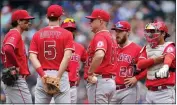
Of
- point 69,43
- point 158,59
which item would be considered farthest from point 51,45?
point 158,59

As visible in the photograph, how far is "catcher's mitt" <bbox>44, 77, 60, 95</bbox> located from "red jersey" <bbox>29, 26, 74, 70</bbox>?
0.23 m

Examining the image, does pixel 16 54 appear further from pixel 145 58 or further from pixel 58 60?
pixel 145 58

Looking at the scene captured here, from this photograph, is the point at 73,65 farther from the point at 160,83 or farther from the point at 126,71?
the point at 160,83

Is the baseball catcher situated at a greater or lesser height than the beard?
lesser

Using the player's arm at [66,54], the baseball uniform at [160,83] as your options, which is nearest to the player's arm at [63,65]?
the player's arm at [66,54]

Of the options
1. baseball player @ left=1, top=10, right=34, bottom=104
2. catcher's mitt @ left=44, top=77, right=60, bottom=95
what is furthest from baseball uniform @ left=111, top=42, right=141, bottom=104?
catcher's mitt @ left=44, top=77, right=60, bottom=95

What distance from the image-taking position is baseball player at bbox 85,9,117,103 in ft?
31.9

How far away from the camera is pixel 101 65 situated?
9.89 metres

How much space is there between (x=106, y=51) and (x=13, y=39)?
4.59 feet

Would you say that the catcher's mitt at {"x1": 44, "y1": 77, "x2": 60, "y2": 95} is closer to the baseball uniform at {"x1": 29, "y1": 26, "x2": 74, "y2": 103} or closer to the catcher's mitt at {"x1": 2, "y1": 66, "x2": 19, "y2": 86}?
the baseball uniform at {"x1": 29, "y1": 26, "x2": 74, "y2": 103}

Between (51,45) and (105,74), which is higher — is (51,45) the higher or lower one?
the higher one

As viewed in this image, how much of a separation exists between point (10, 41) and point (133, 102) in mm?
2332

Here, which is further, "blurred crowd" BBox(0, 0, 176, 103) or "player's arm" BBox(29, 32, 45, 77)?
"blurred crowd" BBox(0, 0, 176, 103)

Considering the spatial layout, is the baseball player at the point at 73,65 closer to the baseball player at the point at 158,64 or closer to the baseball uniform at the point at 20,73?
the baseball uniform at the point at 20,73
